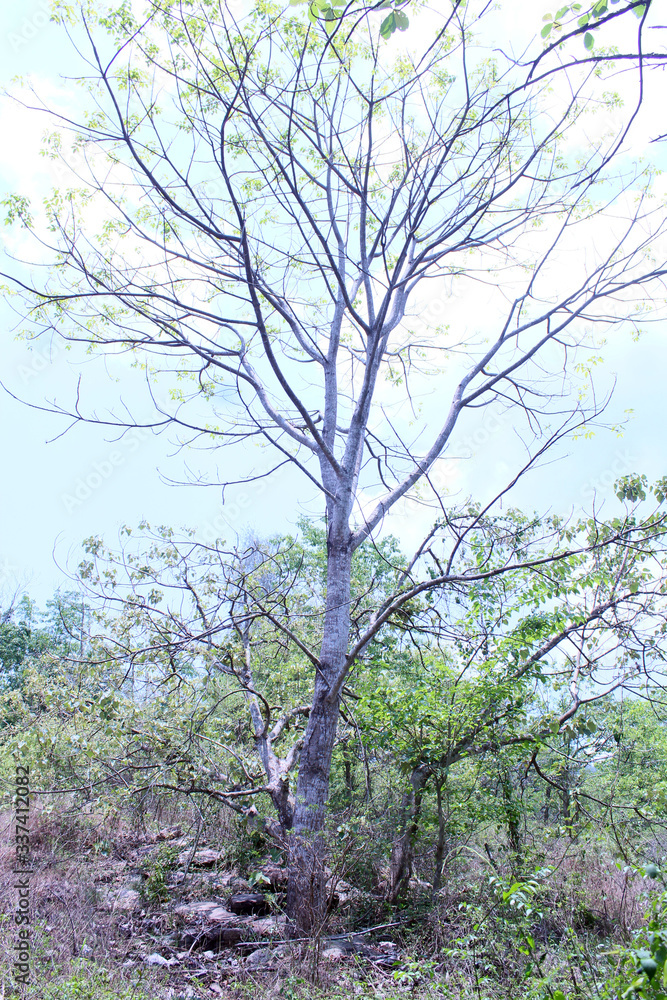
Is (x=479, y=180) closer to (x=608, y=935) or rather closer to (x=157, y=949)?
(x=608, y=935)

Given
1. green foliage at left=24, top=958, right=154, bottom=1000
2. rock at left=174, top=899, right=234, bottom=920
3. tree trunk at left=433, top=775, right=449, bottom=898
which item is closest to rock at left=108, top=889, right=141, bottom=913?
rock at left=174, top=899, right=234, bottom=920

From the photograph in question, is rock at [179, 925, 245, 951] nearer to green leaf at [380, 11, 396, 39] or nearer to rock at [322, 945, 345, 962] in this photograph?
rock at [322, 945, 345, 962]

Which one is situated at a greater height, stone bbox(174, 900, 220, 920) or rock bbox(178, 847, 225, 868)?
stone bbox(174, 900, 220, 920)

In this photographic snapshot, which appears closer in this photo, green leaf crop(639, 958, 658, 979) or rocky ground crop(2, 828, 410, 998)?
green leaf crop(639, 958, 658, 979)

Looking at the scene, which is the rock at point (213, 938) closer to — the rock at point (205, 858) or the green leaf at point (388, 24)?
the rock at point (205, 858)

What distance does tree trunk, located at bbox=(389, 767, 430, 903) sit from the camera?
7066 mm

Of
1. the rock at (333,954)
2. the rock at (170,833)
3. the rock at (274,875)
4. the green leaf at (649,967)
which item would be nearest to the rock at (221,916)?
the rock at (274,875)

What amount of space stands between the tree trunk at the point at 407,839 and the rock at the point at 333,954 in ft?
6.01

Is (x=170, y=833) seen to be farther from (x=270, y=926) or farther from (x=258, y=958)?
(x=258, y=958)

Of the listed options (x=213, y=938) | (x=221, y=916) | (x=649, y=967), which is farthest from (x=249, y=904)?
(x=649, y=967)

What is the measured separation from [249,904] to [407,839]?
200 cm

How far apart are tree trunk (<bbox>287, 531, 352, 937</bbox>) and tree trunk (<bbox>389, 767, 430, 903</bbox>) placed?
1.53 m

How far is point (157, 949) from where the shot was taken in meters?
5.60

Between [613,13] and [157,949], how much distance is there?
756 centimetres
